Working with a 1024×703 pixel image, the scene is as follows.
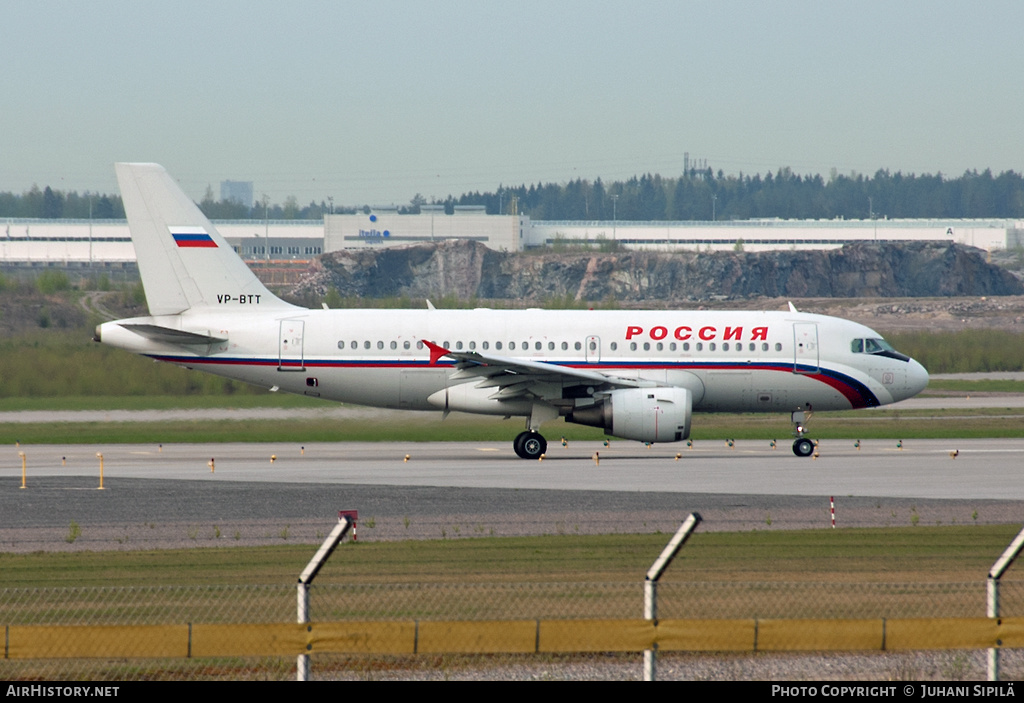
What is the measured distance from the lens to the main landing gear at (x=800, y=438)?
31.4m

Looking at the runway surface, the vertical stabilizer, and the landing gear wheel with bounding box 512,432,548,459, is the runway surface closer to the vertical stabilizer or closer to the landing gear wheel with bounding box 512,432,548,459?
the landing gear wheel with bounding box 512,432,548,459

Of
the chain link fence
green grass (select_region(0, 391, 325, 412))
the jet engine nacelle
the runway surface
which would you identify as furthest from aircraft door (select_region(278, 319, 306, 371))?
the chain link fence

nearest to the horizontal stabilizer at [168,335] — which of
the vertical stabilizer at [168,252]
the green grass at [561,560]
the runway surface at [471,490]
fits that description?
the vertical stabilizer at [168,252]

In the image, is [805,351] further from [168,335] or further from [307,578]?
[307,578]

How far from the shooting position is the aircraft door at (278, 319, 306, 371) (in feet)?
105

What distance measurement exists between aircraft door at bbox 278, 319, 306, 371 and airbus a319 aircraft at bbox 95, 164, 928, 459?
0.03 m

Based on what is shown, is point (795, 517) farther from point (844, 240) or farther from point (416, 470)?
point (844, 240)

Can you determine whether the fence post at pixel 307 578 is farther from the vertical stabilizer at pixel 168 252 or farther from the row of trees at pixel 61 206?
the row of trees at pixel 61 206

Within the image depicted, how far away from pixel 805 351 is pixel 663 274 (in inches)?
3119

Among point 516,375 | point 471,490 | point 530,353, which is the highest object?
point 530,353

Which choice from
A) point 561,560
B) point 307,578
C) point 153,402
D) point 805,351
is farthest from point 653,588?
point 153,402


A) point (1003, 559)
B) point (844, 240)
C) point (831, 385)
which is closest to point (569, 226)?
point (844, 240)

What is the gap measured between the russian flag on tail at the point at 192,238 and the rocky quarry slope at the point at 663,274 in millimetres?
63861

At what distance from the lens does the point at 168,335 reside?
31750 mm
